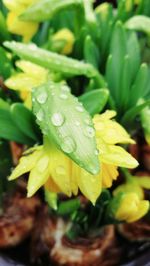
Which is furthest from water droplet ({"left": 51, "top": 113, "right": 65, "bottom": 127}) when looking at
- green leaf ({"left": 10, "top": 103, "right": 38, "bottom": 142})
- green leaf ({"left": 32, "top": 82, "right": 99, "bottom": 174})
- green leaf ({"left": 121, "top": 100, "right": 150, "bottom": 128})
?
green leaf ({"left": 121, "top": 100, "right": 150, "bottom": 128})

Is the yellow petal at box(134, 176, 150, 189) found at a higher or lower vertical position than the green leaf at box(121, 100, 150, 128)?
lower

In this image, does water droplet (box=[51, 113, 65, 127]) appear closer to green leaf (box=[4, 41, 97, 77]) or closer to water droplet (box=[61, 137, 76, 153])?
water droplet (box=[61, 137, 76, 153])

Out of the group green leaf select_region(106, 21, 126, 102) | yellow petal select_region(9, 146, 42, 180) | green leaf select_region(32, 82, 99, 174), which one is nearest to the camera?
green leaf select_region(32, 82, 99, 174)

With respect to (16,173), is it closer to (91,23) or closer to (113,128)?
(113,128)

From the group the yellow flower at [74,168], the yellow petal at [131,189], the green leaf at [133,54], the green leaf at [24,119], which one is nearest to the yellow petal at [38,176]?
the yellow flower at [74,168]

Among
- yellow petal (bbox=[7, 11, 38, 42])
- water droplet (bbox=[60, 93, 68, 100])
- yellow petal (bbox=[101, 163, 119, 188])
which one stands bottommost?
yellow petal (bbox=[101, 163, 119, 188])

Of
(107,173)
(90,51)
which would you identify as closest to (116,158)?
(107,173)
